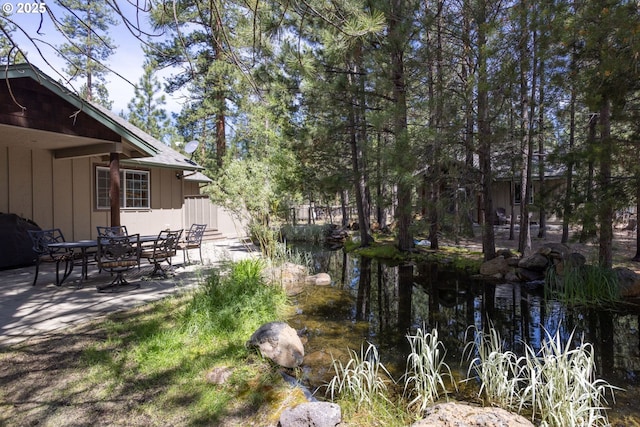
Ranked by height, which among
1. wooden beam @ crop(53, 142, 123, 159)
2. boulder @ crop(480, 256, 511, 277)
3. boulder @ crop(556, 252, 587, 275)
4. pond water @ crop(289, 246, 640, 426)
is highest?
wooden beam @ crop(53, 142, 123, 159)

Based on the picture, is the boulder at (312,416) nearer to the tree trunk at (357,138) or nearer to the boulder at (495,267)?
the boulder at (495,267)

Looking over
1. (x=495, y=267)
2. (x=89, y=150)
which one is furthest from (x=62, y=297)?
(x=495, y=267)

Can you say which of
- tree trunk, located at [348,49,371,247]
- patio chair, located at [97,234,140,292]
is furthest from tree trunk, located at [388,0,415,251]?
patio chair, located at [97,234,140,292]

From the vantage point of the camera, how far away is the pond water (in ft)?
12.4

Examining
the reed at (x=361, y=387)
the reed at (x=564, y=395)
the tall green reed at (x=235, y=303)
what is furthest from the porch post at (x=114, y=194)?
the reed at (x=564, y=395)

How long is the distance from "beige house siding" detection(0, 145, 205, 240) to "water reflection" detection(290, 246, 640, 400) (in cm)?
605

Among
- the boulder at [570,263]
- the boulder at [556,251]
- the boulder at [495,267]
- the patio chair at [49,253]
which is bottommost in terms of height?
the boulder at [495,267]

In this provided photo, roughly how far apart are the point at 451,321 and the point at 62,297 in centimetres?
542

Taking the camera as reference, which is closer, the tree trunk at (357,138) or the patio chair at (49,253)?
the patio chair at (49,253)

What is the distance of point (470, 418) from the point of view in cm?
233

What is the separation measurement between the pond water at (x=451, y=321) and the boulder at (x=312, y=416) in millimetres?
757

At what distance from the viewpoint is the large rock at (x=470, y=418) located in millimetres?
2260

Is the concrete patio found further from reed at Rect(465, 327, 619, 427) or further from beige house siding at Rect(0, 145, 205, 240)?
reed at Rect(465, 327, 619, 427)

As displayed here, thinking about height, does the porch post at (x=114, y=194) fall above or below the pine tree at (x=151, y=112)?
below
